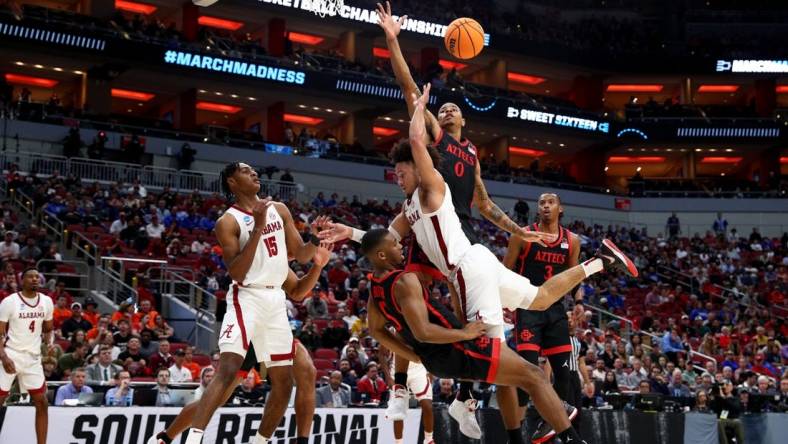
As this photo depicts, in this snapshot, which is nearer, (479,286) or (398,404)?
(479,286)

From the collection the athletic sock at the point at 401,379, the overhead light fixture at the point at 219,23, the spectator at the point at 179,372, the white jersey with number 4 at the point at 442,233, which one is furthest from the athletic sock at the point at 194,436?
the overhead light fixture at the point at 219,23

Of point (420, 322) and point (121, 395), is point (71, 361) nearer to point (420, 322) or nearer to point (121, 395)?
point (121, 395)

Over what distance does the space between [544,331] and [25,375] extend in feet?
19.4

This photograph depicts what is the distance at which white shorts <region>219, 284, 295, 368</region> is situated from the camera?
8352 millimetres

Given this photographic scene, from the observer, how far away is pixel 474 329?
299 inches

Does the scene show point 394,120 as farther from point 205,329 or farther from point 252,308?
point 252,308

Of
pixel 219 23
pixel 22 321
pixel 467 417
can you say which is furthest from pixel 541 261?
pixel 219 23

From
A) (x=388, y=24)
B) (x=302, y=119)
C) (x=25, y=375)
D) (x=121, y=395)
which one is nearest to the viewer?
(x=388, y=24)

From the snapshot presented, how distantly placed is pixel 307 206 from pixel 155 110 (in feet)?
49.4

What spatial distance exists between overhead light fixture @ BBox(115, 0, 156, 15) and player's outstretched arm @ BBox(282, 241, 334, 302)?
115ft

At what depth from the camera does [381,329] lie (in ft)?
27.5

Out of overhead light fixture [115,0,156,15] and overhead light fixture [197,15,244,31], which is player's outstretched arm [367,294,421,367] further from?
overhead light fixture [197,15,244,31]

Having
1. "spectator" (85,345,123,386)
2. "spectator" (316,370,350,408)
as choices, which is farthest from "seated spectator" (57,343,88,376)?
"spectator" (316,370,350,408)

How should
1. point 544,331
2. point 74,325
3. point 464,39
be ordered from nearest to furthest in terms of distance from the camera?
point 544,331 < point 464,39 < point 74,325
